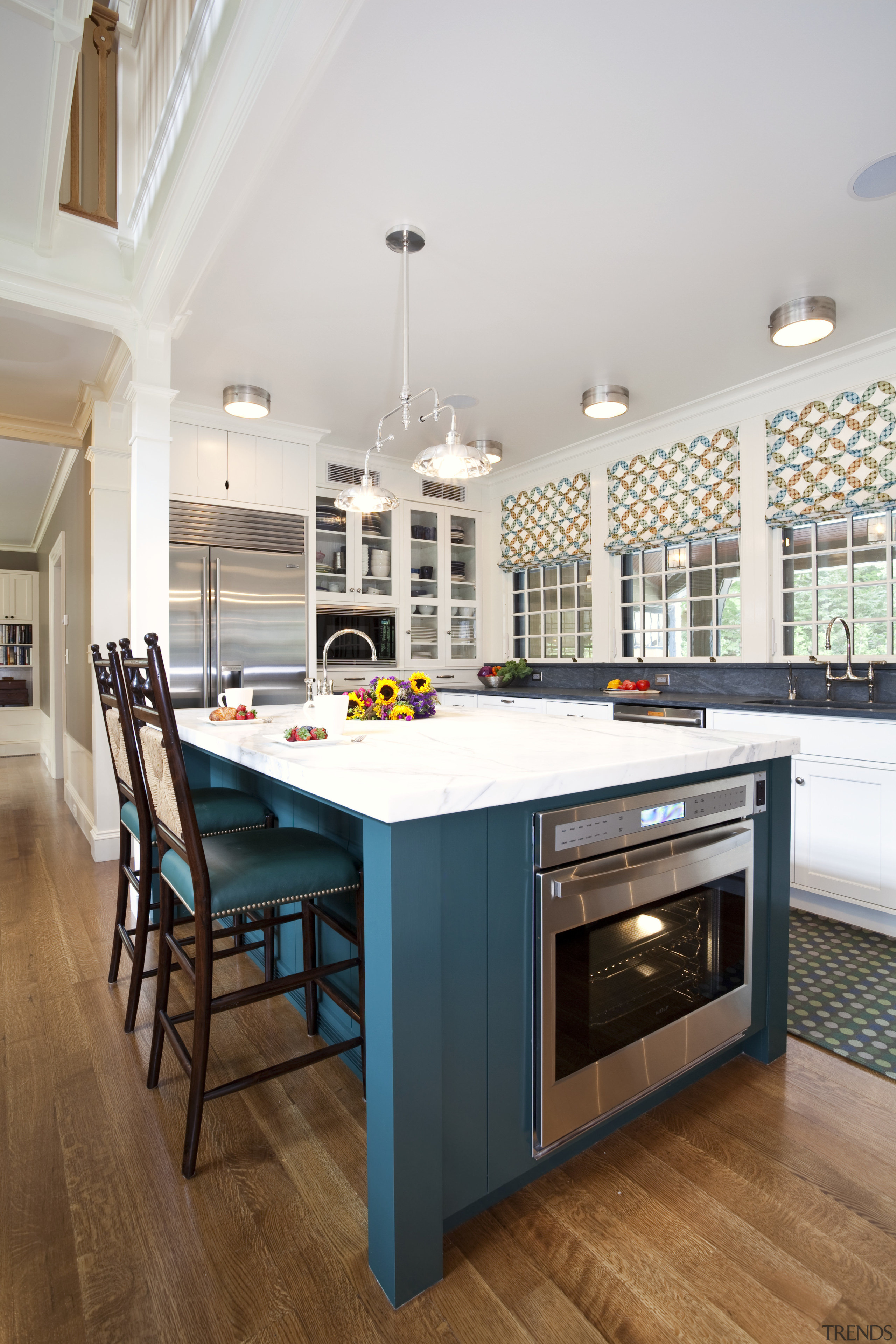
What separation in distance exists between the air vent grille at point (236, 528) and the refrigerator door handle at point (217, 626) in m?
0.18

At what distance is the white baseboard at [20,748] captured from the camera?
8211 millimetres

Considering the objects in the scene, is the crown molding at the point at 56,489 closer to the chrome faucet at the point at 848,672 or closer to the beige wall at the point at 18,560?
the beige wall at the point at 18,560

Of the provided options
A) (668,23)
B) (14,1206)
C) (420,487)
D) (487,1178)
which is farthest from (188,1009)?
(420,487)

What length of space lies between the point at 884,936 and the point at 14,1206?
9.93 feet

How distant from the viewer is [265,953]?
2275 millimetres

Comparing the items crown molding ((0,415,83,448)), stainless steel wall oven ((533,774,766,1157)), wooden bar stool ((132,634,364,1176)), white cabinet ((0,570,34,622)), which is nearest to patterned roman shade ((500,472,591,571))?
crown molding ((0,415,83,448))

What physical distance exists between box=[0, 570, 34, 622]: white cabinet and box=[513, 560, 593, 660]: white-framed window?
6.63 metres

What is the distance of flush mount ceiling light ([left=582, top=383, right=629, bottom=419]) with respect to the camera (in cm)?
383

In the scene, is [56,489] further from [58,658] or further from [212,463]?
[212,463]

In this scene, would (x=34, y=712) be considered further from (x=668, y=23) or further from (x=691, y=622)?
(x=668, y=23)

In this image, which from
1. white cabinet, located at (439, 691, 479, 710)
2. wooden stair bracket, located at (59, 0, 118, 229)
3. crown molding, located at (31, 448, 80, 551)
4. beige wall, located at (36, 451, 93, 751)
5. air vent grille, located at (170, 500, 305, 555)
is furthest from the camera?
white cabinet, located at (439, 691, 479, 710)

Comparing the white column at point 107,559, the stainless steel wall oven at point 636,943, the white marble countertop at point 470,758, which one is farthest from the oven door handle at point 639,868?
the white column at point 107,559

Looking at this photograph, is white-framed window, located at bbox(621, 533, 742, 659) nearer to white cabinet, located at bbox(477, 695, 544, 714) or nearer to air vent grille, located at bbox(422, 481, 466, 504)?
white cabinet, located at bbox(477, 695, 544, 714)

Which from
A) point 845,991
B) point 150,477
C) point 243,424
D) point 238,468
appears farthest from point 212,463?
point 845,991
